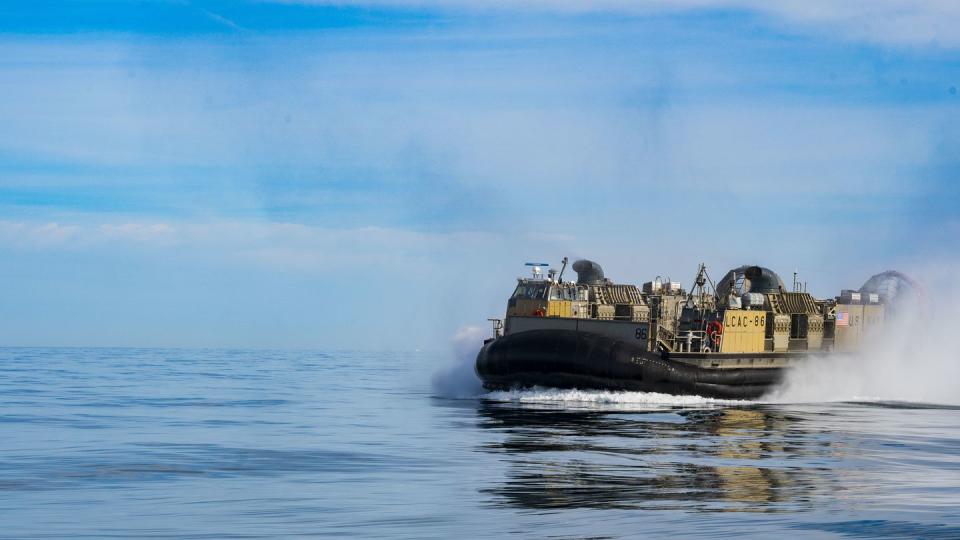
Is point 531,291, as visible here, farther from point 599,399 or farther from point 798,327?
point 798,327

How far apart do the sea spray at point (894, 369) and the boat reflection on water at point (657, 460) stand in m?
12.3

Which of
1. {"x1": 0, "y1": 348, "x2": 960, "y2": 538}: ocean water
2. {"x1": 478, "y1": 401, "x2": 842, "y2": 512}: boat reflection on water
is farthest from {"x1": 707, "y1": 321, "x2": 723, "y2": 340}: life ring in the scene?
{"x1": 478, "y1": 401, "x2": 842, "y2": 512}: boat reflection on water

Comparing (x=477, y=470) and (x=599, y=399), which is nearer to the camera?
(x=477, y=470)

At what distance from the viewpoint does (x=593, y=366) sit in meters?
41.5

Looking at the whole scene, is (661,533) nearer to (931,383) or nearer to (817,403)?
(817,403)

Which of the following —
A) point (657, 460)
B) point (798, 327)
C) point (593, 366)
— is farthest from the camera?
point (798, 327)

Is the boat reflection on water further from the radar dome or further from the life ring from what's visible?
the radar dome

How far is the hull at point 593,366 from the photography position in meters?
41.7

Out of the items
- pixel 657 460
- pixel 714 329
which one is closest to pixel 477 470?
pixel 657 460

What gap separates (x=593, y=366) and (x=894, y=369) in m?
19.3

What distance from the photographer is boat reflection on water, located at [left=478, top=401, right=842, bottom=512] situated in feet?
62.5

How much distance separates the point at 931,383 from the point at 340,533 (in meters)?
44.9

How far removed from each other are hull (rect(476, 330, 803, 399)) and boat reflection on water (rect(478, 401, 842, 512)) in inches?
152

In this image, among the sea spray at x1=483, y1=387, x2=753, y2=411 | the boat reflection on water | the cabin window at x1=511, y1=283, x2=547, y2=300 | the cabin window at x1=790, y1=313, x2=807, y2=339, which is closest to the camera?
the boat reflection on water
